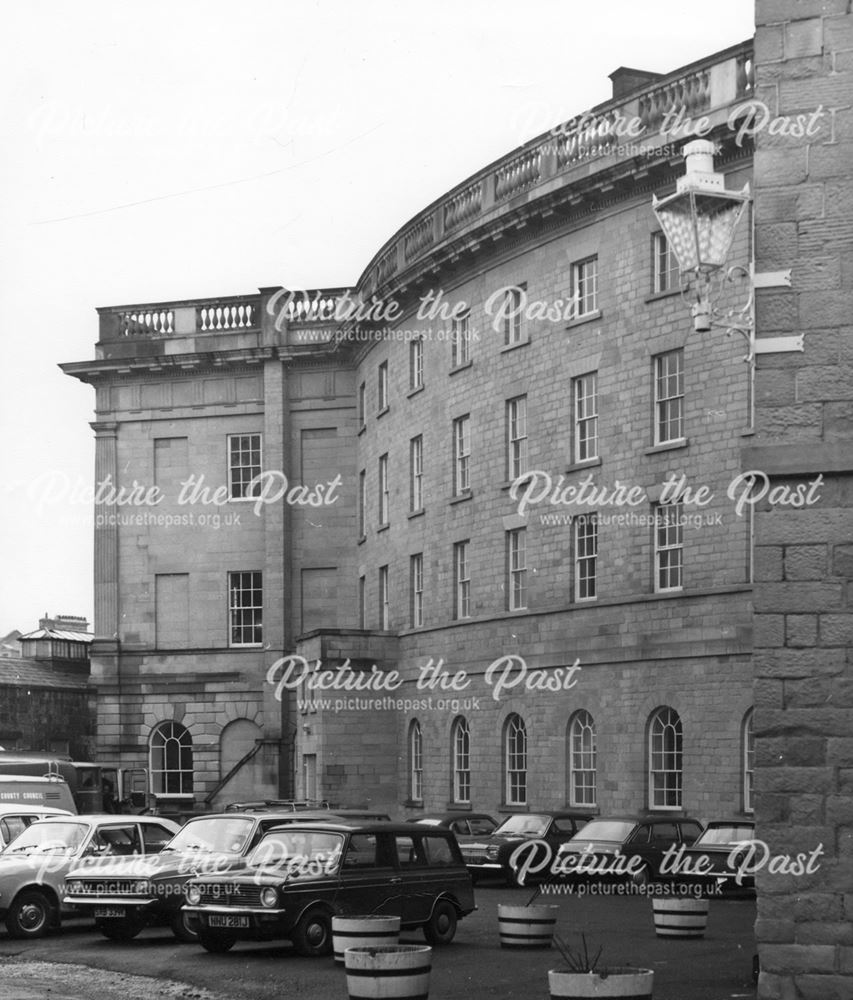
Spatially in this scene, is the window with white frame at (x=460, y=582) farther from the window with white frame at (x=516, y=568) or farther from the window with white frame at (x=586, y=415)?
the window with white frame at (x=586, y=415)

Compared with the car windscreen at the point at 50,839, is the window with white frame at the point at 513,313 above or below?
above

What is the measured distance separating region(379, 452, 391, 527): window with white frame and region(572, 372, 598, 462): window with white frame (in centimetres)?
1176

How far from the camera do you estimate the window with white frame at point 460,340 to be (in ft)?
152

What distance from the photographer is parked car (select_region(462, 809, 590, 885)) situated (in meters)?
33.9

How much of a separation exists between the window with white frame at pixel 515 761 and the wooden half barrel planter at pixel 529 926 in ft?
68.9

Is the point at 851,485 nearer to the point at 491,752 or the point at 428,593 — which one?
the point at 491,752

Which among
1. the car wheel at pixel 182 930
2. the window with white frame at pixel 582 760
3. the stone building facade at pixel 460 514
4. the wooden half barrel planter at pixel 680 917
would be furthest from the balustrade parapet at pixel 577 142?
the car wheel at pixel 182 930

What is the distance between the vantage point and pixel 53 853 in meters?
25.1

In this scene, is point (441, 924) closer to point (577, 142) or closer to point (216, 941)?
point (216, 941)

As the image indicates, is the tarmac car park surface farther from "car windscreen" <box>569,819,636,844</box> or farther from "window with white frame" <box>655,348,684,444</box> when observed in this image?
"window with white frame" <box>655,348,684,444</box>

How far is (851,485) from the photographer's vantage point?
47.7 ft

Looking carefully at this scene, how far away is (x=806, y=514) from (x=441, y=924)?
10151 mm

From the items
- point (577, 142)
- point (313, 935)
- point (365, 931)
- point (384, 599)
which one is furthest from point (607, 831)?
point (384, 599)

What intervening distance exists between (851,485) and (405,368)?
3649 cm
